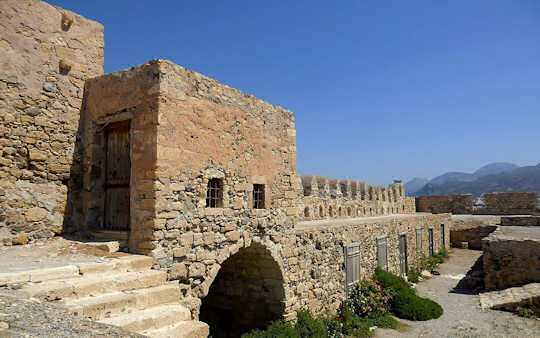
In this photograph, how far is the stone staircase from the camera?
3.84 m

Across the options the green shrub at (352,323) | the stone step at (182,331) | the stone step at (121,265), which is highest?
the stone step at (121,265)

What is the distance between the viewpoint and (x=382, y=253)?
1241 centimetres

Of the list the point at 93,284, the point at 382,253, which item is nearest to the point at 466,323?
the point at 382,253

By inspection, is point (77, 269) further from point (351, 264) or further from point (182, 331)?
point (351, 264)

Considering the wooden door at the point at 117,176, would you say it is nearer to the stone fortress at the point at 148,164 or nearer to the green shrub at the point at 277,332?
the stone fortress at the point at 148,164

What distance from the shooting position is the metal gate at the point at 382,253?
12117mm

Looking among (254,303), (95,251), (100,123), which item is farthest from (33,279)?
(254,303)

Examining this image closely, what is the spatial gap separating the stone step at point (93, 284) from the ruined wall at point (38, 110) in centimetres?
225

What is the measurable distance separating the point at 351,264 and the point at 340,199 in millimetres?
4078

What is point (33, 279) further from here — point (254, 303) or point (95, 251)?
point (254, 303)

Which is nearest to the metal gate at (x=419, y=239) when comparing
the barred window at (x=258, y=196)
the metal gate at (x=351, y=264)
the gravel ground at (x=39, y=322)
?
the metal gate at (x=351, y=264)

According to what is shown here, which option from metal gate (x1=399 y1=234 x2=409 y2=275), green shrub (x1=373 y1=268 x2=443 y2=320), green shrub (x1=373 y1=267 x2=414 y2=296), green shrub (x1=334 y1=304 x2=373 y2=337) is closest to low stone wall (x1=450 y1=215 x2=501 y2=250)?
metal gate (x1=399 y1=234 x2=409 y2=275)

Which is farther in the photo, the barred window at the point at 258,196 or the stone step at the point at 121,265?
the barred window at the point at 258,196

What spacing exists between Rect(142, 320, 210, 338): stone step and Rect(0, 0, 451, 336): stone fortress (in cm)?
58
